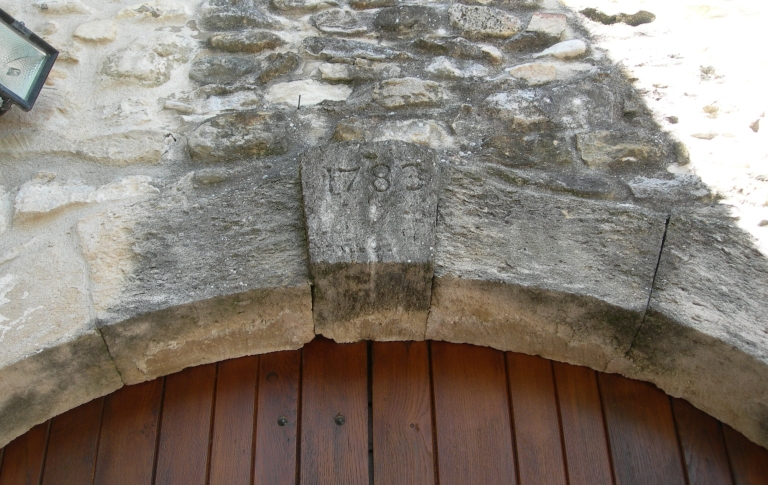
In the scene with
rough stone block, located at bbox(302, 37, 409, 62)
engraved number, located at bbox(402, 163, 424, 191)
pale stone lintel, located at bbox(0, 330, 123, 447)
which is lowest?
pale stone lintel, located at bbox(0, 330, 123, 447)

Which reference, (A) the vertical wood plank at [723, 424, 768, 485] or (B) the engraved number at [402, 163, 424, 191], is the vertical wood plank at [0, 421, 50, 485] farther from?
(A) the vertical wood plank at [723, 424, 768, 485]

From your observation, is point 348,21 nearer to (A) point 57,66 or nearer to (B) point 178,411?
(A) point 57,66

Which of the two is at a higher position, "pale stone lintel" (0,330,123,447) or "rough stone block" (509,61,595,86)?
"rough stone block" (509,61,595,86)

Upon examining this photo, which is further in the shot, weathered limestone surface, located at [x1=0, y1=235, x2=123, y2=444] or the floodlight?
the floodlight

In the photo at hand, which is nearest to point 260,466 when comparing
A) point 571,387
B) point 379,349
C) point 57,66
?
point 379,349

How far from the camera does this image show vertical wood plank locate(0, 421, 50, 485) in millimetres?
1491

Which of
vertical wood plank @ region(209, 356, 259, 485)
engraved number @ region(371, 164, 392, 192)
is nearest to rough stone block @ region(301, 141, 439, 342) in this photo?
engraved number @ region(371, 164, 392, 192)

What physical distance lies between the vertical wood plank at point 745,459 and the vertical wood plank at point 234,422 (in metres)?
1.07

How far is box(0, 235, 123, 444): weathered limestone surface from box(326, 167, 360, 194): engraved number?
590 millimetres

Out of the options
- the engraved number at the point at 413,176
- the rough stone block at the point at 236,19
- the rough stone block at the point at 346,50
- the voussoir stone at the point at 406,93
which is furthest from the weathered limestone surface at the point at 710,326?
the rough stone block at the point at 236,19

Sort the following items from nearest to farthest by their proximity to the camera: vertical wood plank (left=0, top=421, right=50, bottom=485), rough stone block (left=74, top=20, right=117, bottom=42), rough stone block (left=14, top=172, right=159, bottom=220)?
vertical wood plank (left=0, top=421, right=50, bottom=485) → rough stone block (left=14, top=172, right=159, bottom=220) → rough stone block (left=74, top=20, right=117, bottom=42)

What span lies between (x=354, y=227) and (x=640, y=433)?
805mm

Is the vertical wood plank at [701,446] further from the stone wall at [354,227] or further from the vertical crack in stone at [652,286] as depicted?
the vertical crack in stone at [652,286]

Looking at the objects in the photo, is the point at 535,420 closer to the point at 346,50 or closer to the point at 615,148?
the point at 615,148
